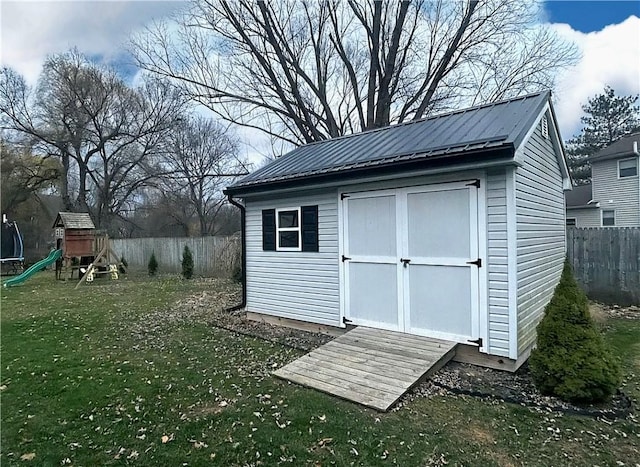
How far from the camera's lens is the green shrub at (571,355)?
10.8 ft

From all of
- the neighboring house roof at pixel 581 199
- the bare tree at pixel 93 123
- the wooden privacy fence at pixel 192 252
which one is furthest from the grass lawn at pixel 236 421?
the bare tree at pixel 93 123

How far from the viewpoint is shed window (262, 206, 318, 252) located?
6008mm

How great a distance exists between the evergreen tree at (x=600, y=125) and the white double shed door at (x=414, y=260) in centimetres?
2629

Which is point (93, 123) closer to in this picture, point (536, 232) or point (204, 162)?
point (204, 162)

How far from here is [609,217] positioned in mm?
16531

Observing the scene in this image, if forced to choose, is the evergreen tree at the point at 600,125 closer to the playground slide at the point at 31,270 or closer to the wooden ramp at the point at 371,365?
the wooden ramp at the point at 371,365

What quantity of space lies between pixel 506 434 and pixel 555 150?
16.3 ft

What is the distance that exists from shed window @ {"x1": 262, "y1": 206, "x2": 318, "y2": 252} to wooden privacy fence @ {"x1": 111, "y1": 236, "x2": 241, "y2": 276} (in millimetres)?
5914

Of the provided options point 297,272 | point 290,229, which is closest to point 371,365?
point 297,272

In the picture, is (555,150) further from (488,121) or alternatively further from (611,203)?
(611,203)

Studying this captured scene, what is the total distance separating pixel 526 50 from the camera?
14211 mm

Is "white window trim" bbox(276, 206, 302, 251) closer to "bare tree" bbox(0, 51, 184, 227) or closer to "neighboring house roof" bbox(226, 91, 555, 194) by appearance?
"neighboring house roof" bbox(226, 91, 555, 194)

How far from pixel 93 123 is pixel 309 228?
19909mm

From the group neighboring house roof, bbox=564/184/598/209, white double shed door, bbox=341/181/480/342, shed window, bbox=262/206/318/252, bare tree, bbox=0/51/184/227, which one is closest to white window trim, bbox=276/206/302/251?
shed window, bbox=262/206/318/252
